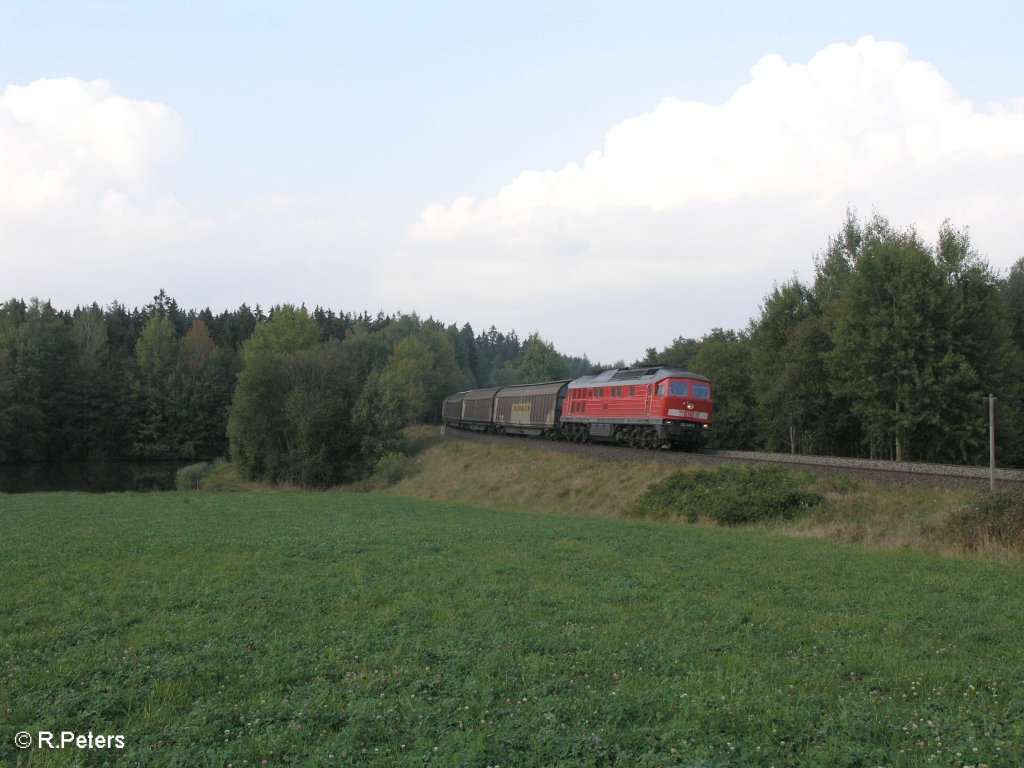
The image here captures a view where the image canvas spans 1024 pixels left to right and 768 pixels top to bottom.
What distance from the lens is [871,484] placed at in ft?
65.9

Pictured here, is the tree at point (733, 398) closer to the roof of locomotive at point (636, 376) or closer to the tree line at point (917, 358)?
the tree line at point (917, 358)

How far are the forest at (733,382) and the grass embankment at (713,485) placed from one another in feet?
30.0

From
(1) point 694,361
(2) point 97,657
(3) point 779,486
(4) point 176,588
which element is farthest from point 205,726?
(1) point 694,361

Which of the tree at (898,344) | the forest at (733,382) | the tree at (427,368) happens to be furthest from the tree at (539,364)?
the tree at (898,344)

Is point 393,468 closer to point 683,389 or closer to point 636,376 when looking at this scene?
point 636,376

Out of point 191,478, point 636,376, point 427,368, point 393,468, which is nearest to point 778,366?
point 636,376

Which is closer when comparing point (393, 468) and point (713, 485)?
point (713, 485)

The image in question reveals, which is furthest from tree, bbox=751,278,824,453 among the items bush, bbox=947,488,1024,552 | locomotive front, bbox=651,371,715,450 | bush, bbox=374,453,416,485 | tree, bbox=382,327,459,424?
tree, bbox=382,327,459,424

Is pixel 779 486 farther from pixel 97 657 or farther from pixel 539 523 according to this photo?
pixel 97 657

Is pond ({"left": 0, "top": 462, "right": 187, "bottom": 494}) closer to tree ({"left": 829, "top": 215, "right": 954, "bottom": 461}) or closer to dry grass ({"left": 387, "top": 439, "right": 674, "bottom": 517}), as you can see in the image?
dry grass ({"left": 387, "top": 439, "right": 674, "bottom": 517})

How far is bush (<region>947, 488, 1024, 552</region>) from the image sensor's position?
→ 46.1 ft

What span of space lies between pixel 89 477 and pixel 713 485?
56337 mm

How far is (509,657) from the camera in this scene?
7.30 meters

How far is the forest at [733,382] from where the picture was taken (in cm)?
3650
